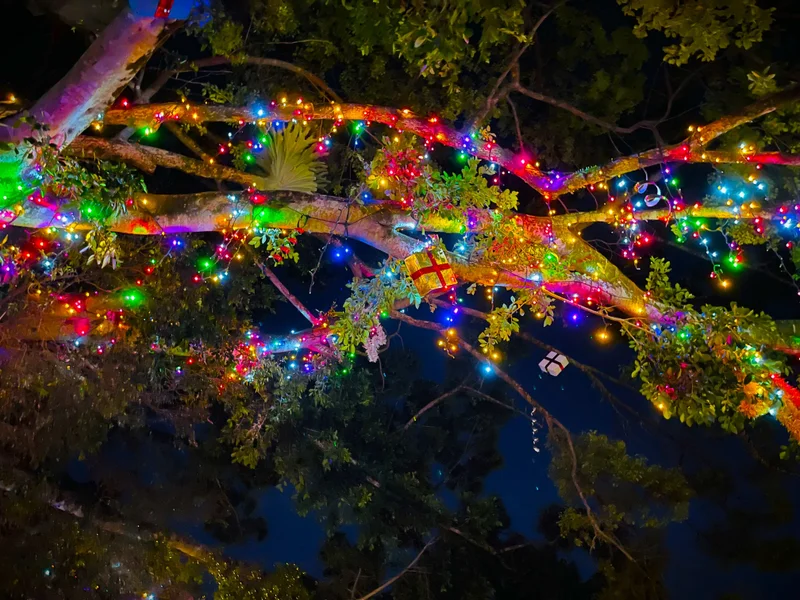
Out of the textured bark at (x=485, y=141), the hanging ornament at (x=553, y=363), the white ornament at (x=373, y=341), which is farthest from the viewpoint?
the hanging ornament at (x=553, y=363)

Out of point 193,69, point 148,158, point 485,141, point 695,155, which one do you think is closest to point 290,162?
point 148,158

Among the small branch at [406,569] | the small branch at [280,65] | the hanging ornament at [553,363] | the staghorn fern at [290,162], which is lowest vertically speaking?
the small branch at [406,569]

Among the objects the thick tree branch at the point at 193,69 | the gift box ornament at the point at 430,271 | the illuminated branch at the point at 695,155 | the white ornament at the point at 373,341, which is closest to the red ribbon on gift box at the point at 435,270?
the gift box ornament at the point at 430,271

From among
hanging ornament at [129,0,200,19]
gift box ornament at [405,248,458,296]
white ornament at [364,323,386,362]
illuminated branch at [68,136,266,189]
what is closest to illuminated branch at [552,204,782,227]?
gift box ornament at [405,248,458,296]

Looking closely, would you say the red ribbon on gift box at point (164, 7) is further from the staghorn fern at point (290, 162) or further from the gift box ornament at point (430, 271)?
the gift box ornament at point (430, 271)

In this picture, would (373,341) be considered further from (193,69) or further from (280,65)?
(193,69)

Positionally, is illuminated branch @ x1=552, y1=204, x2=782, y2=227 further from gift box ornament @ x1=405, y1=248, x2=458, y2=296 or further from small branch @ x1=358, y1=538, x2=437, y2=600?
small branch @ x1=358, y1=538, x2=437, y2=600
